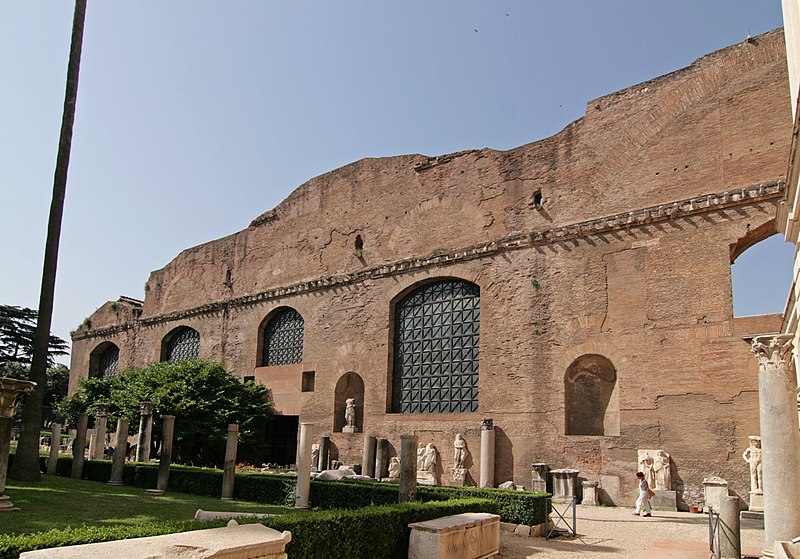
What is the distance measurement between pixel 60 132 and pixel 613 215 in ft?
40.9

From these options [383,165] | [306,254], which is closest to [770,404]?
[383,165]

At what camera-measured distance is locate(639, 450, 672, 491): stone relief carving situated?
13008mm

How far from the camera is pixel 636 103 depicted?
15586mm

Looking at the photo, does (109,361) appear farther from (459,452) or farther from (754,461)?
(754,461)

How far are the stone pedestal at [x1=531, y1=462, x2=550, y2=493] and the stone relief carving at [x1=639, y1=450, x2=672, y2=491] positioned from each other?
2073mm

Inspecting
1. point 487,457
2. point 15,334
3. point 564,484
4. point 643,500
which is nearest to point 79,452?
point 487,457

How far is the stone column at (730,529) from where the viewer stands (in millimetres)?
8047

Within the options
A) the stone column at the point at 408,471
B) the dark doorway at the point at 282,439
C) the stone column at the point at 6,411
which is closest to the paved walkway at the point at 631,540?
the stone column at the point at 408,471

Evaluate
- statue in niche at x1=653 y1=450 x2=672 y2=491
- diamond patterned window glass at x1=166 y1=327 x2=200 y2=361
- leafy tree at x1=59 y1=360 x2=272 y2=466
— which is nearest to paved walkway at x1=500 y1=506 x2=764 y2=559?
statue in niche at x1=653 y1=450 x2=672 y2=491

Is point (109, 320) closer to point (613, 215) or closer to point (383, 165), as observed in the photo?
point (383, 165)

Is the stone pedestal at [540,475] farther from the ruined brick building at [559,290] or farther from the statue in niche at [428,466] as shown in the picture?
the statue in niche at [428,466]

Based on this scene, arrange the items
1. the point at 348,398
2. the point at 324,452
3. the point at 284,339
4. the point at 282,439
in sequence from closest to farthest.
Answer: the point at 324,452
the point at 348,398
the point at 282,439
the point at 284,339

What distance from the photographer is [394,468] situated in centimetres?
1755

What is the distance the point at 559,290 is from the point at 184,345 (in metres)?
16.9
